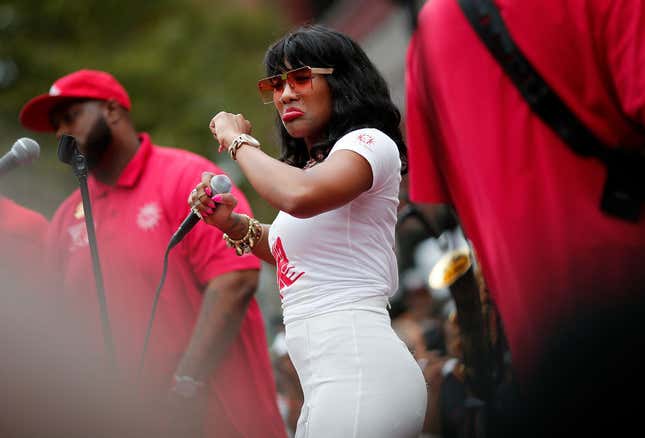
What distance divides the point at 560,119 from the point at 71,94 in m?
2.80

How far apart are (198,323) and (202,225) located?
1.24ft

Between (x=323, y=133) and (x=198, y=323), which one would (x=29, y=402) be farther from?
(x=198, y=323)

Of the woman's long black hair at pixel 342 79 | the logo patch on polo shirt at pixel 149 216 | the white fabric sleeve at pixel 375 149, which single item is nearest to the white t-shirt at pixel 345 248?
the white fabric sleeve at pixel 375 149

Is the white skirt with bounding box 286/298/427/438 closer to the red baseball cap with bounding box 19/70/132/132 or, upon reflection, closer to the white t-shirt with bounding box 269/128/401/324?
the white t-shirt with bounding box 269/128/401/324

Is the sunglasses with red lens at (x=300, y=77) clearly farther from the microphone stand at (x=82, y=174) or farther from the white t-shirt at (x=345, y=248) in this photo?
the microphone stand at (x=82, y=174)

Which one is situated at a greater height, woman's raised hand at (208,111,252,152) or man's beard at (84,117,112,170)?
woman's raised hand at (208,111,252,152)

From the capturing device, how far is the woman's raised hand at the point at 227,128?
235cm

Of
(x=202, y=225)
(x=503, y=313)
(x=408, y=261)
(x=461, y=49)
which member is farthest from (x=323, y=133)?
(x=408, y=261)

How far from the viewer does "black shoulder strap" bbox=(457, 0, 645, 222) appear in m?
1.76

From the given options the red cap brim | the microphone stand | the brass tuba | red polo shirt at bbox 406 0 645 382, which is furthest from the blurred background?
red polo shirt at bbox 406 0 645 382

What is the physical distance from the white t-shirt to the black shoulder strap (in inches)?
18.1

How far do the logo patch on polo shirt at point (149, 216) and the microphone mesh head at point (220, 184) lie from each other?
4.36 ft

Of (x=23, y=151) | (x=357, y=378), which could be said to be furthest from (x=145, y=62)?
(x=357, y=378)

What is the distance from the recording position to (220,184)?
246 cm
